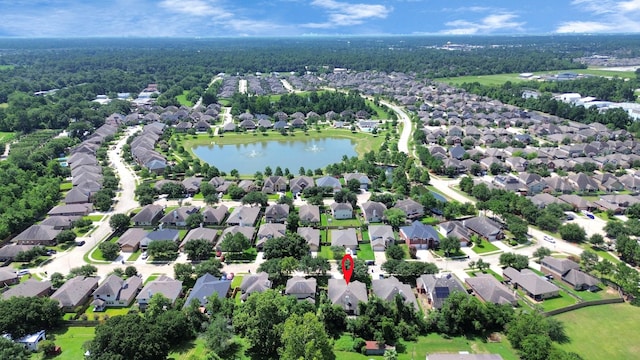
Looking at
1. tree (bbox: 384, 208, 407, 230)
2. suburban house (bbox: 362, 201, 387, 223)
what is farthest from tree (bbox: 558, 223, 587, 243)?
suburban house (bbox: 362, 201, 387, 223)

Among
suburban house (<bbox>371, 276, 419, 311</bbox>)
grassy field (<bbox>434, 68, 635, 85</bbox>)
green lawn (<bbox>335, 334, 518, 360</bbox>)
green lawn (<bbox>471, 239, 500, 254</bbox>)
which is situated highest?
grassy field (<bbox>434, 68, 635, 85</bbox>)

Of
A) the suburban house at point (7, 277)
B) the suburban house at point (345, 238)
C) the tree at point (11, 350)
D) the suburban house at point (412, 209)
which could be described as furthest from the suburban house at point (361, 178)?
the tree at point (11, 350)

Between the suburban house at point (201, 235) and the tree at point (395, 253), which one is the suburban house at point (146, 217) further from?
the tree at point (395, 253)

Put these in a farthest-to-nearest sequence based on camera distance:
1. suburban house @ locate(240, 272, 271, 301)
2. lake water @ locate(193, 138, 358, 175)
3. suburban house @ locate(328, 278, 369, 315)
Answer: lake water @ locate(193, 138, 358, 175) → suburban house @ locate(240, 272, 271, 301) → suburban house @ locate(328, 278, 369, 315)

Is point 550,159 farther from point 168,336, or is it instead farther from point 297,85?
point 297,85

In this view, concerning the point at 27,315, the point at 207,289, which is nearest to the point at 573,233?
the point at 207,289

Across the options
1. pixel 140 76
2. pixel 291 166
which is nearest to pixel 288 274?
pixel 291 166

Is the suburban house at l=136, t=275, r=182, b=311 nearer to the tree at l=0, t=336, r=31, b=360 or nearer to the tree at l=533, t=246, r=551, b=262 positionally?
A: the tree at l=0, t=336, r=31, b=360
